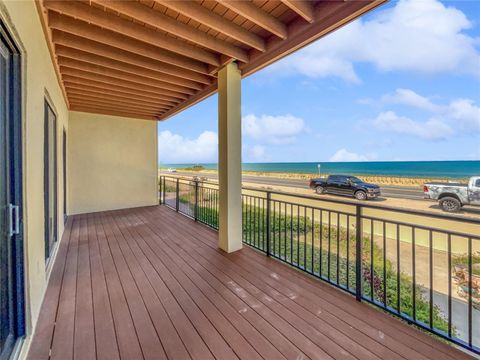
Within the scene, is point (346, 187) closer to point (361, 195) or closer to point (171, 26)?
point (361, 195)

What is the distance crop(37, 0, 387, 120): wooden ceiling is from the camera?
2.00m

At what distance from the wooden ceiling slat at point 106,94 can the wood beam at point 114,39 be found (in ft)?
5.91

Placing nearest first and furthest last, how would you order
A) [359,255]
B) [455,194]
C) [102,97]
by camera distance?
[359,255]
[102,97]
[455,194]

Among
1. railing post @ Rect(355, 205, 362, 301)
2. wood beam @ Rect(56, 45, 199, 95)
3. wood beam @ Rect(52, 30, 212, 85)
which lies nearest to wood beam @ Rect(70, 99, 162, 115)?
wood beam @ Rect(56, 45, 199, 95)

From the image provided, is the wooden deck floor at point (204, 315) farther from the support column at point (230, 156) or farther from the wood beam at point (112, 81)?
the wood beam at point (112, 81)

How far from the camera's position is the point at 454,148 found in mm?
38656

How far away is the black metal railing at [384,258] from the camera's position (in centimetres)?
160

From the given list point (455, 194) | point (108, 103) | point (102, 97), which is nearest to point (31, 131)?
point (102, 97)

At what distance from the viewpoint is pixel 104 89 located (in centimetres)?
399

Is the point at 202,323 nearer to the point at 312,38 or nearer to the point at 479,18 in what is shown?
the point at 312,38

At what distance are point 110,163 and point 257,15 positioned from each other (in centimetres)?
532

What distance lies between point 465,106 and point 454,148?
414 inches

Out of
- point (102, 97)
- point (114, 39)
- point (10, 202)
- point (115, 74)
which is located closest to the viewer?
point (10, 202)

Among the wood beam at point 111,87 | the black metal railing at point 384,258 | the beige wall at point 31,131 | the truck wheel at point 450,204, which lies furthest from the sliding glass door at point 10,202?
the truck wheel at point 450,204
